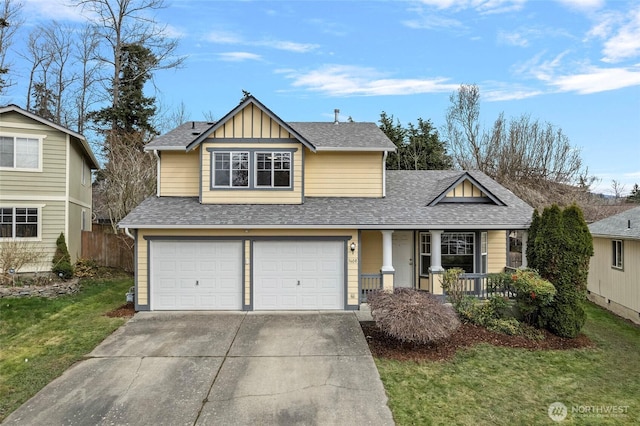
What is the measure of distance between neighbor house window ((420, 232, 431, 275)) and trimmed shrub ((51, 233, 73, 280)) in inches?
538

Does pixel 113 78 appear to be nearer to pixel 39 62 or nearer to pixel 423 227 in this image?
pixel 39 62

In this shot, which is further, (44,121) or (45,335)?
(44,121)

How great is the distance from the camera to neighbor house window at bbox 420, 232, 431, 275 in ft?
40.2

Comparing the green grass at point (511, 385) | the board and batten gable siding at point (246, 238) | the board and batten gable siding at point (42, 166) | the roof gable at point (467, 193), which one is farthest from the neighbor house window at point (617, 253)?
the board and batten gable siding at point (42, 166)

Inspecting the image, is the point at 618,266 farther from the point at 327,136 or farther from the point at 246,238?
the point at 246,238

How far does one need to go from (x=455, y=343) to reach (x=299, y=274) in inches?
188

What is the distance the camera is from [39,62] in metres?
27.4

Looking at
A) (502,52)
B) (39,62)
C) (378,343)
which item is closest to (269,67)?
(502,52)

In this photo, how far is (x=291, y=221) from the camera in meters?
10.5

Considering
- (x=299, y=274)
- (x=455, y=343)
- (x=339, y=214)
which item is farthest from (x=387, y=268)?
(x=455, y=343)

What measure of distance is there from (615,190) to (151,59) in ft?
137

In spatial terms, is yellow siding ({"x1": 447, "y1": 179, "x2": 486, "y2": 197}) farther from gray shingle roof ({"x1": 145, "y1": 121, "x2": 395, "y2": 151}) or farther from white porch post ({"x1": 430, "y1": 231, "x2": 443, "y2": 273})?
gray shingle roof ({"x1": 145, "y1": 121, "x2": 395, "y2": 151})

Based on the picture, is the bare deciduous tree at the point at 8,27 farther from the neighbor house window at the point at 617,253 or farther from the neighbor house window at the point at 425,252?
the neighbor house window at the point at 617,253

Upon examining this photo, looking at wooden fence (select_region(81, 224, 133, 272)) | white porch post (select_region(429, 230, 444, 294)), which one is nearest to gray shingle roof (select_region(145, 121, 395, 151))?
white porch post (select_region(429, 230, 444, 294))
